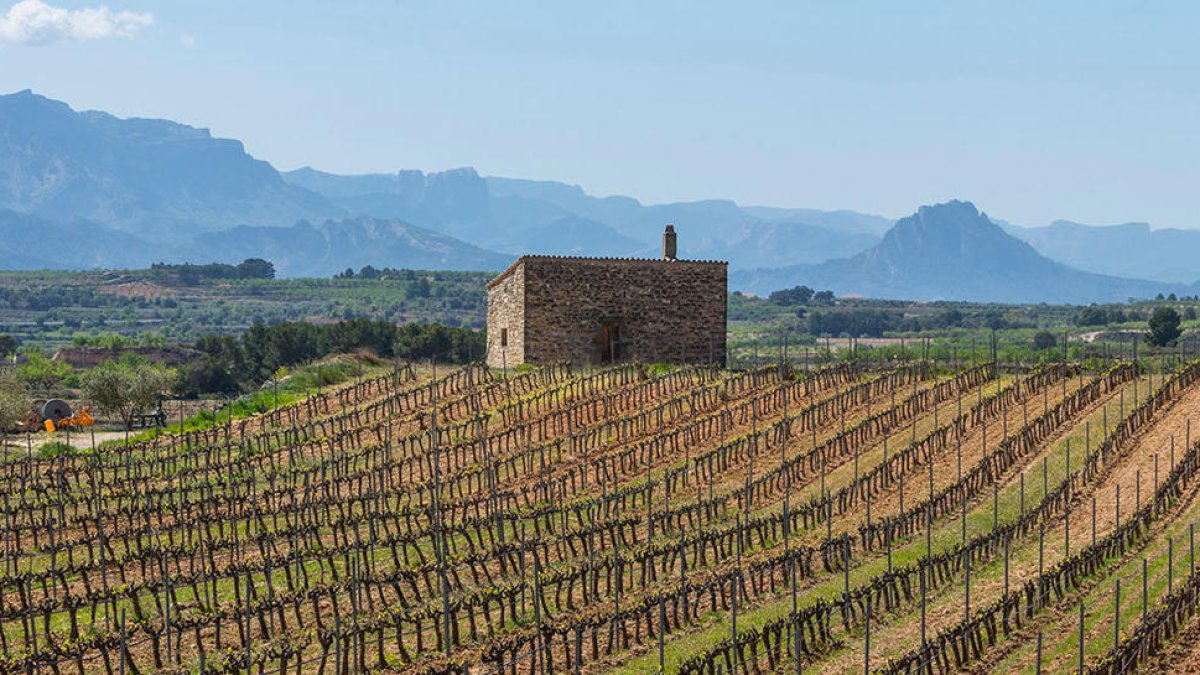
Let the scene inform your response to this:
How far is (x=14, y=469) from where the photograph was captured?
4150cm

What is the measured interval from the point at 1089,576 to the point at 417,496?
15.7 m

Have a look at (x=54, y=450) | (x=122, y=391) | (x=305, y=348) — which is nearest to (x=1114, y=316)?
(x=305, y=348)

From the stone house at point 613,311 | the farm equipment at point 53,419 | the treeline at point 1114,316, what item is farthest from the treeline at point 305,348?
the treeline at point 1114,316

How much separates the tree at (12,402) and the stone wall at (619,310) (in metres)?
18.2

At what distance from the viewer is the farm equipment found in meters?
59.2

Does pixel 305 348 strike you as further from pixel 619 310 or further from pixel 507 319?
pixel 619 310

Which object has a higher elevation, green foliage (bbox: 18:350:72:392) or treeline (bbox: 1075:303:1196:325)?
treeline (bbox: 1075:303:1196:325)

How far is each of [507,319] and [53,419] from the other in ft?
57.5

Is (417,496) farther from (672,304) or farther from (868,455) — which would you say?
(672,304)

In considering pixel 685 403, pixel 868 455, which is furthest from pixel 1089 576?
pixel 685 403

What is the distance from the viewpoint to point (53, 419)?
6141 centimetres

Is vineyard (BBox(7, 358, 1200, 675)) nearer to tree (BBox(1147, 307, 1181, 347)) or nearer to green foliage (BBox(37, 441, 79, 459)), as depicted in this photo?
green foliage (BBox(37, 441, 79, 459))

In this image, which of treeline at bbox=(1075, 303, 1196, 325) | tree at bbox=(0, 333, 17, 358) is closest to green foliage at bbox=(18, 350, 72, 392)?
tree at bbox=(0, 333, 17, 358)

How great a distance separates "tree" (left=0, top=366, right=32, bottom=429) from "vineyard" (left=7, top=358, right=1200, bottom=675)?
11097 mm
